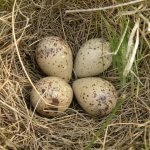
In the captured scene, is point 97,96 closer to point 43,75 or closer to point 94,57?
point 94,57

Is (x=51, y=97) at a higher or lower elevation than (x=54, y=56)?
lower

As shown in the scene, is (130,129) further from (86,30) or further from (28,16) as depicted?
(28,16)

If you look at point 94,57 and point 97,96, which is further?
point 94,57

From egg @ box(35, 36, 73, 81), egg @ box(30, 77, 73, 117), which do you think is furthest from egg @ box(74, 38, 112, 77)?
egg @ box(30, 77, 73, 117)

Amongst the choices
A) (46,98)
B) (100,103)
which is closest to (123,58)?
(100,103)

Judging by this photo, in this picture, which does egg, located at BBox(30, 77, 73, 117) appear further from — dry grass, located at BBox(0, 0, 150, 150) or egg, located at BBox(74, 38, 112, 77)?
egg, located at BBox(74, 38, 112, 77)

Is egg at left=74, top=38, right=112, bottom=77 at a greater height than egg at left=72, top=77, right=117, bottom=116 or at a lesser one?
greater

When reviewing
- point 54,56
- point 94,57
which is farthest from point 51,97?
point 94,57
